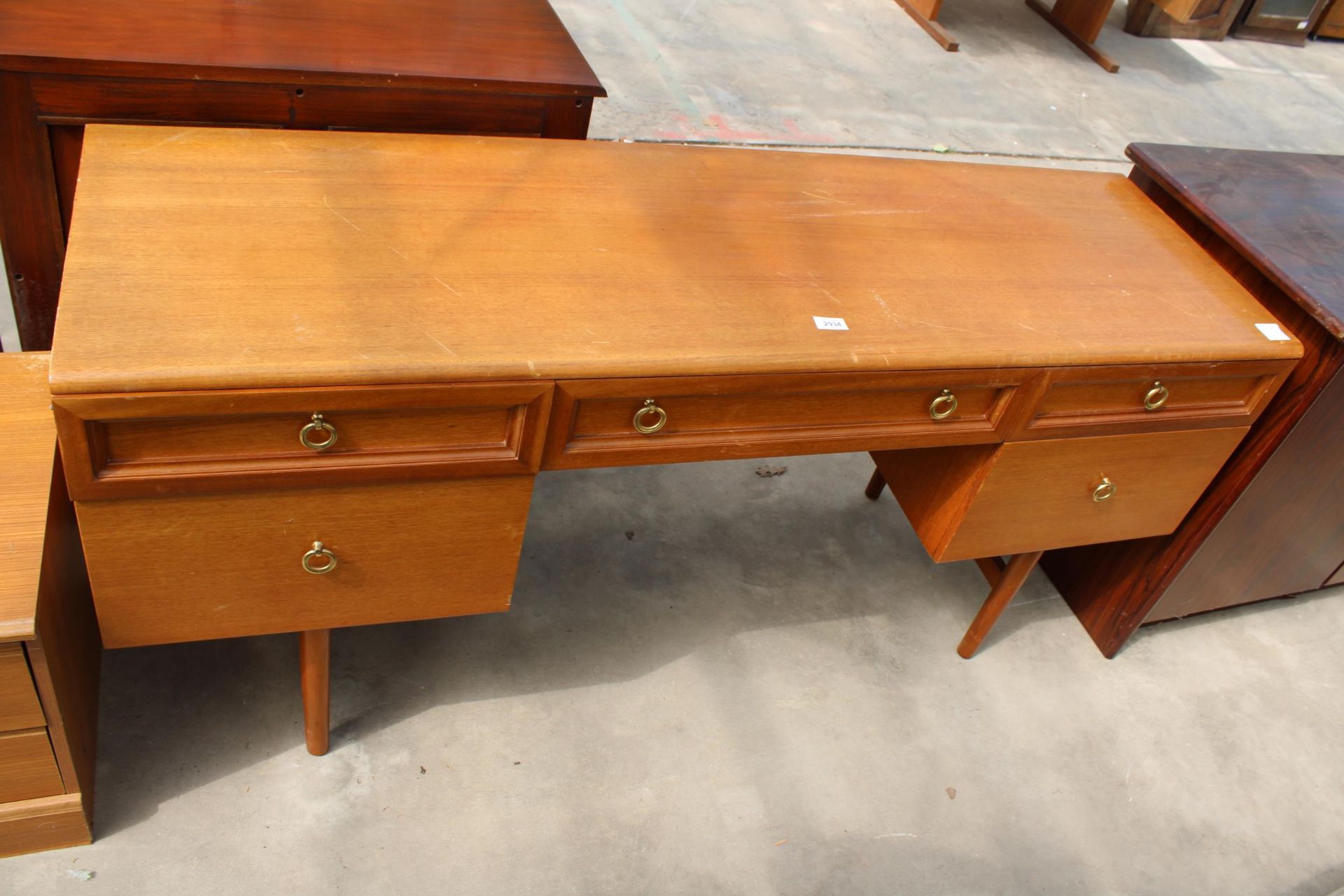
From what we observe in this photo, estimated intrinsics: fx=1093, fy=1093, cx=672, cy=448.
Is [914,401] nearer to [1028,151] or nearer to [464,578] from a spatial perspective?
[464,578]

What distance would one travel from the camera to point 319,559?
1349mm

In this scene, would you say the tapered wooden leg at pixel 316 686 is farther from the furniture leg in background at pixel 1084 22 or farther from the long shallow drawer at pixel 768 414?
the furniture leg in background at pixel 1084 22

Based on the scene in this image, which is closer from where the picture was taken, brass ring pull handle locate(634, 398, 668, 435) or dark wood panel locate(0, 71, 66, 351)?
brass ring pull handle locate(634, 398, 668, 435)

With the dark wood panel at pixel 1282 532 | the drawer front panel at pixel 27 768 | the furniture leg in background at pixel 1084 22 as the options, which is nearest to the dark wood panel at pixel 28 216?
the drawer front panel at pixel 27 768

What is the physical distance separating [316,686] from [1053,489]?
115cm

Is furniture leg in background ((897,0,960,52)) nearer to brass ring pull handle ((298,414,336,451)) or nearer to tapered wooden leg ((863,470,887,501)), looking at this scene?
tapered wooden leg ((863,470,887,501))

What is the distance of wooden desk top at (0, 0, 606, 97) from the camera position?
5.21ft

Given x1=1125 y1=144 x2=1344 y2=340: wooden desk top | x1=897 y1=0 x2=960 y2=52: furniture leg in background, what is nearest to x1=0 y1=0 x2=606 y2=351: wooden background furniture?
x1=1125 y1=144 x2=1344 y2=340: wooden desk top

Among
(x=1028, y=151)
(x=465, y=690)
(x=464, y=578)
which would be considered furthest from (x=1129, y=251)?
(x=1028, y=151)

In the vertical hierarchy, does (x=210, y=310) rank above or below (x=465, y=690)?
above

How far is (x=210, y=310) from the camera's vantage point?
1210 millimetres

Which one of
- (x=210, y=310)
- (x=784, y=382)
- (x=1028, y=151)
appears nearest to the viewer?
(x=210, y=310)

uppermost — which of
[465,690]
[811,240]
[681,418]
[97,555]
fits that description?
[811,240]

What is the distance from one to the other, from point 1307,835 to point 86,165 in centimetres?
221
